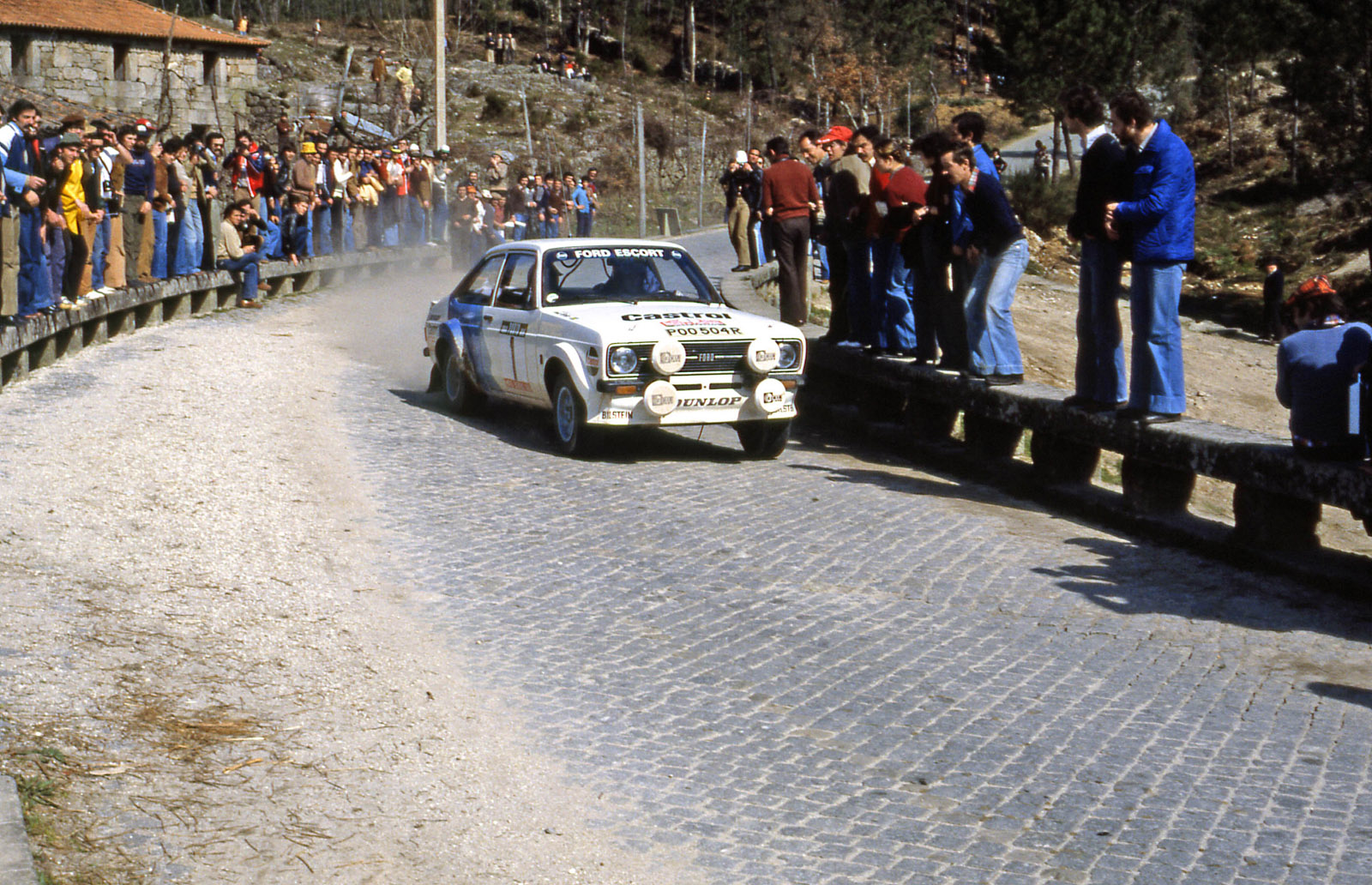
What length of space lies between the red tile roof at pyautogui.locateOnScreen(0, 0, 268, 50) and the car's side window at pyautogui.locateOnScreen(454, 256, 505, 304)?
4400 centimetres

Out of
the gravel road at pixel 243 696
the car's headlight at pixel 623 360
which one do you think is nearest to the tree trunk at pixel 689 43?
the car's headlight at pixel 623 360

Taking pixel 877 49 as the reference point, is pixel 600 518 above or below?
below

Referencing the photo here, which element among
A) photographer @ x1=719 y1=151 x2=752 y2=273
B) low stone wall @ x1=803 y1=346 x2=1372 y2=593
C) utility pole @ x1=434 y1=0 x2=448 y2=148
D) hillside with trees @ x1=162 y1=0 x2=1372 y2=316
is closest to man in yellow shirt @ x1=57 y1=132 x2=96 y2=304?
low stone wall @ x1=803 y1=346 x2=1372 y2=593

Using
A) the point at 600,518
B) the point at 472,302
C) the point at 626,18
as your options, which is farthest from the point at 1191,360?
the point at 626,18

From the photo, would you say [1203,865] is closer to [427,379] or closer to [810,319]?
[427,379]

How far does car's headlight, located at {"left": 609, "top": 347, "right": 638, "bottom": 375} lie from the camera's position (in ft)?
35.7

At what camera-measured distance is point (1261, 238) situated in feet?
187

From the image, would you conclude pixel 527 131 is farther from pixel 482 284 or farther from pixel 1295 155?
pixel 482 284

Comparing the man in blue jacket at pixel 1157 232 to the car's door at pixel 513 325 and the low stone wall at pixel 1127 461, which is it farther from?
the car's door at pixel 513 325

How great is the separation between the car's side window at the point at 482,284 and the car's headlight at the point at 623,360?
2.39m

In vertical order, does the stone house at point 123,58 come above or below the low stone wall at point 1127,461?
above

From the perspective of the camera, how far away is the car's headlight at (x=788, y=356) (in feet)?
37.2

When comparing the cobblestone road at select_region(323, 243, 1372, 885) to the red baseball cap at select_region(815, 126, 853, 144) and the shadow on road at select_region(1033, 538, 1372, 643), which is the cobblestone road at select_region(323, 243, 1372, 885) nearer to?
the shadow on road at select_region(1033, 538, 1372, 643)

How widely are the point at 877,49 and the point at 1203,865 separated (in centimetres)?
9168
